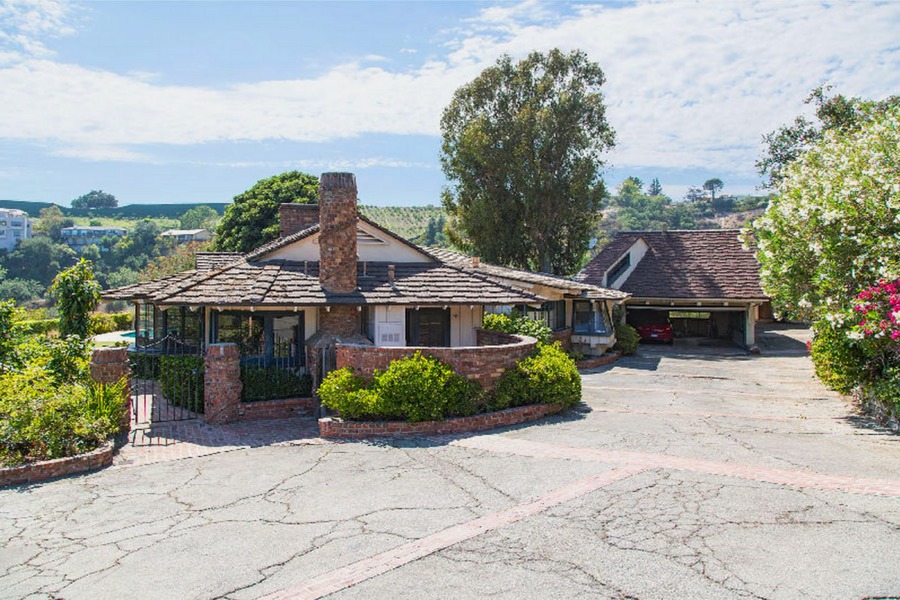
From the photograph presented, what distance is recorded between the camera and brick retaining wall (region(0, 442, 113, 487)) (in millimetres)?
9461

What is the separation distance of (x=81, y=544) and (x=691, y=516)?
23.2 ft

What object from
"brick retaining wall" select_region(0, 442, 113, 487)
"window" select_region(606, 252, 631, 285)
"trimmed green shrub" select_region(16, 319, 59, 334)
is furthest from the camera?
"trimmed green shrub" select_region(16, 319, 59, 334)

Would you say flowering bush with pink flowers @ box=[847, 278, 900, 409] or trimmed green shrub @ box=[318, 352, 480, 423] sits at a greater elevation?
flowering bush with pink flowers @ box=[847, 278, 900, 409]

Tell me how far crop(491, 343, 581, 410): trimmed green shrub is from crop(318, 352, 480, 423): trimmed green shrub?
1.03 meters

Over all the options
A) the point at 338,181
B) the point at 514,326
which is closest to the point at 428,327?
the point at 514,326

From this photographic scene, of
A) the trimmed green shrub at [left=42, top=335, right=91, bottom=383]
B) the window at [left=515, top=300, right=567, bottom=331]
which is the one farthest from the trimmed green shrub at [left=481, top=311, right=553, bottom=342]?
the trimmed green shrub at [left=42, top=335, right=91, bottom=383]

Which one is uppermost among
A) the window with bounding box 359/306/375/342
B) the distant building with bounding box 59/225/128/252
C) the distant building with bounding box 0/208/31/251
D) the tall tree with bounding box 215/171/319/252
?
the distant building with bounding box 0/208/31/251

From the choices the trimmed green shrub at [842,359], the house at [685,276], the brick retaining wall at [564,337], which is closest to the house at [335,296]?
the brick retaining wall at [564,337]

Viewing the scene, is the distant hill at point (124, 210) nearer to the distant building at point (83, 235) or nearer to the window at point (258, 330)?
the distant building at point (83, 235)

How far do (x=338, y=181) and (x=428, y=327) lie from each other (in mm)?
4786

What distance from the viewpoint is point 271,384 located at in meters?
14.3

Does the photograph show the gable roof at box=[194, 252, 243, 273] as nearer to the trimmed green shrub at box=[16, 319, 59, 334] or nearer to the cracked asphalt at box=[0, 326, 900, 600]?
the cracked asphalt at box=[0, 326, 900, 600]

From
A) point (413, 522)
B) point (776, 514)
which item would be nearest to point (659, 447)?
point (776, 514)

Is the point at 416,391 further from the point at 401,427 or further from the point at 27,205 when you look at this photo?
the point at 27,205
